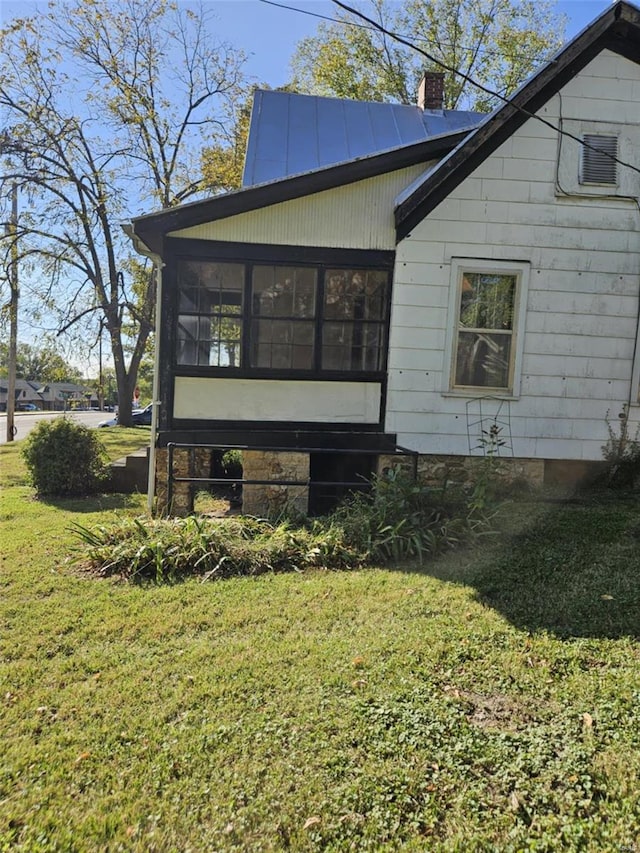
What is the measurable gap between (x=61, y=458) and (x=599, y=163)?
28.1 feet

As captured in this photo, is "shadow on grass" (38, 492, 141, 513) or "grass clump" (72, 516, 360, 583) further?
"shadow on grass" (38, 492, 141, 513)

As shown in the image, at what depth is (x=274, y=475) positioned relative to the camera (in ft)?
22.6

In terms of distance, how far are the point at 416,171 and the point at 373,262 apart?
133cm

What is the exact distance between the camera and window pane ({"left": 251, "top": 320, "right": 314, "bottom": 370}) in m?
6.83

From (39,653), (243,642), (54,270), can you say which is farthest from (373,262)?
(54,270)

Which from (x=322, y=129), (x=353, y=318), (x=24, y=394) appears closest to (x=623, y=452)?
(x=353, y=318)

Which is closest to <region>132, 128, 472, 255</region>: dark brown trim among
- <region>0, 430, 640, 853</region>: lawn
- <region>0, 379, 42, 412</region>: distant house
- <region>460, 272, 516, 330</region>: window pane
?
<region>460, 272, 516, 330</region>: window pane

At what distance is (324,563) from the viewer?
482 centimetres

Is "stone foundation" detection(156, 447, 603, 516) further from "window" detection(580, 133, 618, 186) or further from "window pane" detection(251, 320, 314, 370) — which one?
"window" detection(580, 133, 618, 186)

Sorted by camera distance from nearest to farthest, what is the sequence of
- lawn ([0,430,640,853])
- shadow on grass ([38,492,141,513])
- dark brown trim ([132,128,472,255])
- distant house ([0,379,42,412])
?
lawn ([0,430,640,853]) < dark brown trim ([132,128,472,255]) < shadow on grass ([38,492,141,513]) < distant house ([0,379,42,412])

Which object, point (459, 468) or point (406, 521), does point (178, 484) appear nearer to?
point (406, 521)

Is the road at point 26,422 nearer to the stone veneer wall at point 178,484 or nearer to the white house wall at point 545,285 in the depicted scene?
the stone veneer wall at point 178,484

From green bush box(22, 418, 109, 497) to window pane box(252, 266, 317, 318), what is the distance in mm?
3827

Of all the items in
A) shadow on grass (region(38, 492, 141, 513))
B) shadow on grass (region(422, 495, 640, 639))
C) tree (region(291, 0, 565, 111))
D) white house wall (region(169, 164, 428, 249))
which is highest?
tree (region(291, 0, 565, 111))
